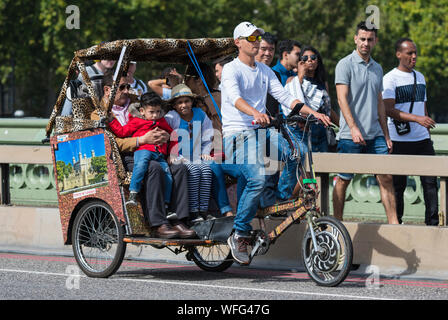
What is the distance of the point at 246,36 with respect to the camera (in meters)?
8.72

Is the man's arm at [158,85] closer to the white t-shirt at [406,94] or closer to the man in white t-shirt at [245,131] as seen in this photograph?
the man in white t-shirt at [245,131]

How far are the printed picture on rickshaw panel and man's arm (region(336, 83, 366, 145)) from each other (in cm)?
237

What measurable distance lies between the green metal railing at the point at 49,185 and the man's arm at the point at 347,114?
195cm

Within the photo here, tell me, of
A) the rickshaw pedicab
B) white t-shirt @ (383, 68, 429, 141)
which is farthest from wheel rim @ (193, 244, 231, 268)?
white t-shirt @ (383, 68, 429, 141)

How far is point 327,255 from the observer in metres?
8.18

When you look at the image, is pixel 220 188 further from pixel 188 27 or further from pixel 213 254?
pixel 188 27

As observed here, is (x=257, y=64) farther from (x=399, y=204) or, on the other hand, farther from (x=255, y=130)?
(x=399, y=204)

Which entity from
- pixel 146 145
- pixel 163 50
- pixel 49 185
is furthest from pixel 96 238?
pixel 49 185

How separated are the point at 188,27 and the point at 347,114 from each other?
40.3 m

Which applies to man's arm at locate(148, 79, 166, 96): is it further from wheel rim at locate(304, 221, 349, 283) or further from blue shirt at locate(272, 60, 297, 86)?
wheel rim at locate(304, 221, 349, 283)

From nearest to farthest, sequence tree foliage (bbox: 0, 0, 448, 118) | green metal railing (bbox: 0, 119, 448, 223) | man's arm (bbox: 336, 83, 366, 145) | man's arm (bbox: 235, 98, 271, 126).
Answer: man's arm (bbox: 235, 98, 271, 126) → man's arm (bbox: 336, 83, 366, 145) → green metal railing (bbox: 0, 119, 448, 223) → tree foliage (bbox: 0, 0, 448, 118)

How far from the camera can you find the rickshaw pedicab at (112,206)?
8.48 metres

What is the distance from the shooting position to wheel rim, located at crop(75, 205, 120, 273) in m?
9.05
